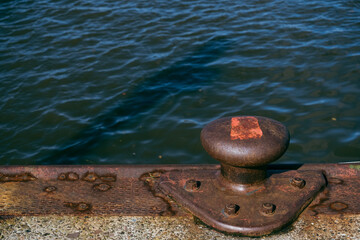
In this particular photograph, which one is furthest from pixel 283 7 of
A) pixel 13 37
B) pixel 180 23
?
pixel 13 37

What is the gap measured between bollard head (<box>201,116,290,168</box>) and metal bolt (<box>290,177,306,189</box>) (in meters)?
0.27

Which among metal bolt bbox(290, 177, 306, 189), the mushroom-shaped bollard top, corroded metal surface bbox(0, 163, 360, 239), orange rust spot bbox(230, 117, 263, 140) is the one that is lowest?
corroded metal surface bbox(0, 163, 360, 239)

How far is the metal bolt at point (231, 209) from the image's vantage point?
7.68ft

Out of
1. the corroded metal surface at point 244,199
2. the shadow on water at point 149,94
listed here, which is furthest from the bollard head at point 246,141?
the shadow on water at point 149,94

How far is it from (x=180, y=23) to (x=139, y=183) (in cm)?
582

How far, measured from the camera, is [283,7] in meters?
8.45

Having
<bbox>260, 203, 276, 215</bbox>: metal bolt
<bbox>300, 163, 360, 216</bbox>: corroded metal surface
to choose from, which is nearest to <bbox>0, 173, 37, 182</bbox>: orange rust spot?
<bbox>260, 203, 276, 215</bbox>: metal bolt

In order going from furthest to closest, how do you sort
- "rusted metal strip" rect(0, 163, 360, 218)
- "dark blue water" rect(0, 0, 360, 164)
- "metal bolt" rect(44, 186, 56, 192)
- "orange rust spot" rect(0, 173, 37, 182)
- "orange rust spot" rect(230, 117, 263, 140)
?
"dark blue water" rect(0, 0, 360, 164), "orange rust spot" rect(0, 173, 37, 182), "metal bolt" rect(44, 186, 56, 192), "rusted metal strip" rect(0, 163, 360, 218), "orange rust spot" rect(230, 117, 263, 140)

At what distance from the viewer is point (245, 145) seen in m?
2.33

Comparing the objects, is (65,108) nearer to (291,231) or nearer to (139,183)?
(139,183)

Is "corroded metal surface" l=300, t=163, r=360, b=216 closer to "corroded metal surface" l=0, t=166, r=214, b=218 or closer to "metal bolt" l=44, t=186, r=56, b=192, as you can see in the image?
"corroded metal surface" l=0, t=166, r=214, b=218

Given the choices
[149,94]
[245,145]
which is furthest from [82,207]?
[149,94]

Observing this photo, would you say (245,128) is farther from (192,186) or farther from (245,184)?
(192,186)

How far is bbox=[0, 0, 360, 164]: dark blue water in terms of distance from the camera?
4.88 meters
